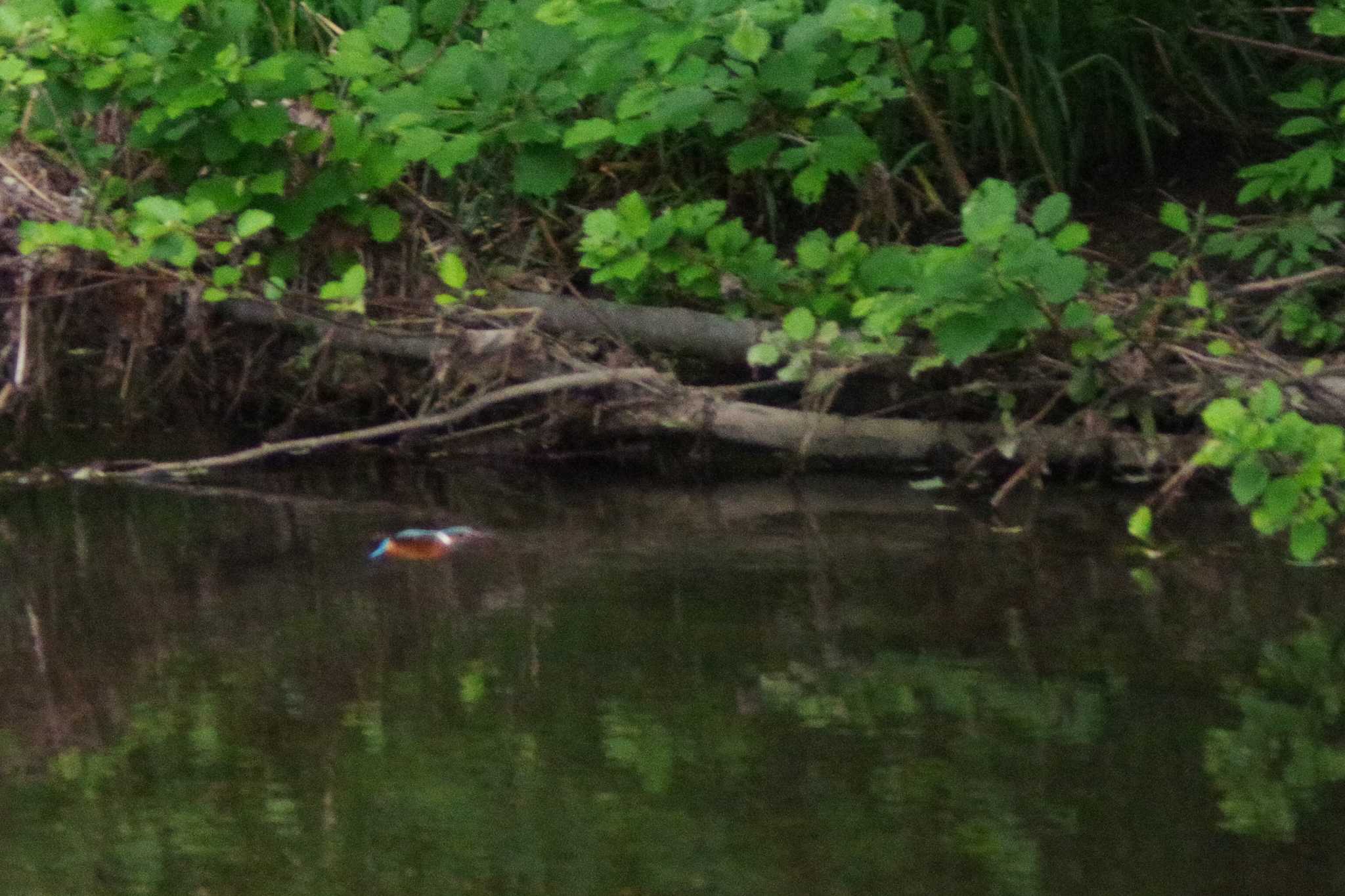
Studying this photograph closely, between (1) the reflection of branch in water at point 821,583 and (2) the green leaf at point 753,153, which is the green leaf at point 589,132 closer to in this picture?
(2) the green leaf at point 753,153

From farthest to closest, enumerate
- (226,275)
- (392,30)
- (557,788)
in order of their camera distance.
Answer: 1. (392,30)
2. (226,275)
3. (557,788)

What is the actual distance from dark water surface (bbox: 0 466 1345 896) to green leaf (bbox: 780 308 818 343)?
12.5 inches

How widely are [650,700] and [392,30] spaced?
1739mm

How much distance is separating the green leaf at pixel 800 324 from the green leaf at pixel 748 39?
0.44 metres

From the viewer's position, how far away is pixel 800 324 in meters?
3.29

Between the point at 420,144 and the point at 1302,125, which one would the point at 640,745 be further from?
the point at 1302,125

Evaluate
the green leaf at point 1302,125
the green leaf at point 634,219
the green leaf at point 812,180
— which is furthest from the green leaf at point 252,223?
the green leaf at point 1302,125

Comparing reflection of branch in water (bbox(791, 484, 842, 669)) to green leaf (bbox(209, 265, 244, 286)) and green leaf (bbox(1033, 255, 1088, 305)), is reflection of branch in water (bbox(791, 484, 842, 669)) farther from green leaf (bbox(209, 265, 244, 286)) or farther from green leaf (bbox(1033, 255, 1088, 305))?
green leaf (bbox(209, 265, 244, 286))

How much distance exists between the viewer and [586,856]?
1969 millimetres

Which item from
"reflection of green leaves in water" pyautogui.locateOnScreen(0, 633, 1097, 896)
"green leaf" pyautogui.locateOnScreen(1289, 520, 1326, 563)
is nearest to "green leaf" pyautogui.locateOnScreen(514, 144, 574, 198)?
"reflection of green leaves in water" pyautogui.locateOnScreen(0, 633, 1097, 896)

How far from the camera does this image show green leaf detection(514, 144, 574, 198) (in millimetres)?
3633

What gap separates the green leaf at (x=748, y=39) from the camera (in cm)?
327

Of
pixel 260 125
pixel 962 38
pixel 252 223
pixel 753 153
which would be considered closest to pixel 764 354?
pixel 753 153

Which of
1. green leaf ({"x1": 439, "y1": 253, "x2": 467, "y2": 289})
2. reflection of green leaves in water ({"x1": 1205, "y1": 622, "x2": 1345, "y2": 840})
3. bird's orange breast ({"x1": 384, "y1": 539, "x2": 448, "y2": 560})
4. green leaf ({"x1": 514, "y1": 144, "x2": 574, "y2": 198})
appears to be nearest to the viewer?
reflection of green leaves in water ({"x1": 1205, "y1": 622, "x2": 1345, "y2": 840})
